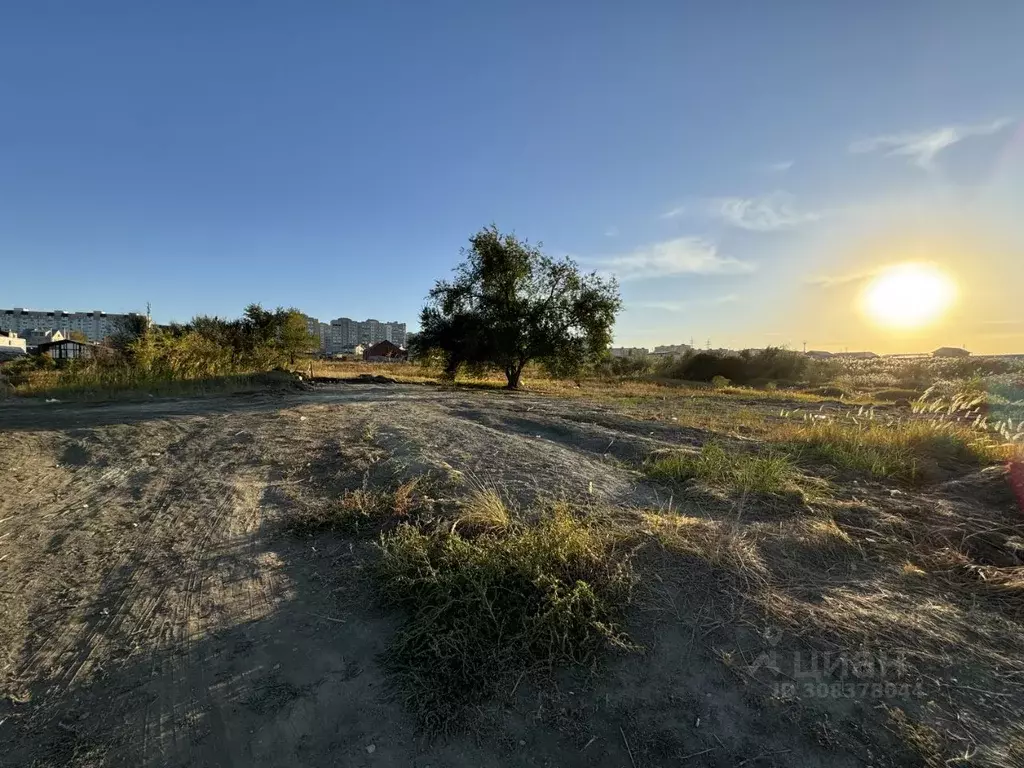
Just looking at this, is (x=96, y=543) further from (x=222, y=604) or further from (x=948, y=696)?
(x=948, y=696)

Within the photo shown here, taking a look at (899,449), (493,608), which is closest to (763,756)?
(493,608)

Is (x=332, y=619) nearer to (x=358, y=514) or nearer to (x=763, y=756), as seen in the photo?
(x=358, y=514)

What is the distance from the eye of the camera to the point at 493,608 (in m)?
2.57

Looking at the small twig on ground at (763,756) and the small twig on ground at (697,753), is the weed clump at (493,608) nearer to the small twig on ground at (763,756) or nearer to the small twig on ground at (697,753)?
the small twig on ground at (697,753)

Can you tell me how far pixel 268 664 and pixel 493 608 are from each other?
1.15 meters

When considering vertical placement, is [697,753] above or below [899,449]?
below

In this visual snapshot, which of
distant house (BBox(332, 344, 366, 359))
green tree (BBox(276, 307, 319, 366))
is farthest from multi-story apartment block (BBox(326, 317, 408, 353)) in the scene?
green tree (BBox(276, 307, 319, 366))

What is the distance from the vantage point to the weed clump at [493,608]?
89.2 inches
